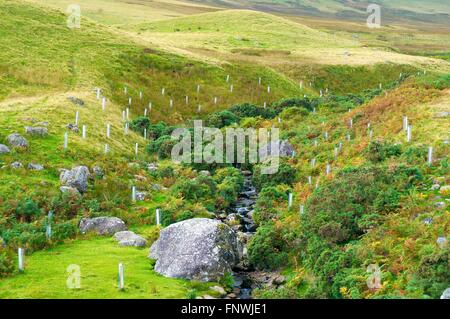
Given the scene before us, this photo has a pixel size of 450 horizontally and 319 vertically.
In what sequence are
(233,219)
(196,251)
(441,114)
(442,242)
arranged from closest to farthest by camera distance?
1. (442,242)
2. (196,251)
3. (233,219)
4. (441,114)

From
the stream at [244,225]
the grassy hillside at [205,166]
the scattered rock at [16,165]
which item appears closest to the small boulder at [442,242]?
the grassy hillside at [205,166]

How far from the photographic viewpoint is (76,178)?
128 feet

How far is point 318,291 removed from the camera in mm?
25734

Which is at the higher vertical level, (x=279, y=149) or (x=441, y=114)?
(x=441, y=114)

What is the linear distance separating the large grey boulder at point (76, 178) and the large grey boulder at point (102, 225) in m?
4.54

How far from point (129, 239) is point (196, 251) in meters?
5.42

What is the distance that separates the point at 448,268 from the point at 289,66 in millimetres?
70355

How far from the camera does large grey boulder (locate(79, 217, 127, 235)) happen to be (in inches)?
1342

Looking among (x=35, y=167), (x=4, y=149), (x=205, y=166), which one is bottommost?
(x=205, y=166)

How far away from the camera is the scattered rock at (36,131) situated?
44659 millimetres

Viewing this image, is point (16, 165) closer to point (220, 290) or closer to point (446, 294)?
point (220, 290)

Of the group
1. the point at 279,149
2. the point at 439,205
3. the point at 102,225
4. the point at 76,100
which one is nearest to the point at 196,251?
the point at 102,225

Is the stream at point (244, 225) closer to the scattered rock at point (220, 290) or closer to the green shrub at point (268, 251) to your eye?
the scattered rock at point (220, 290)
